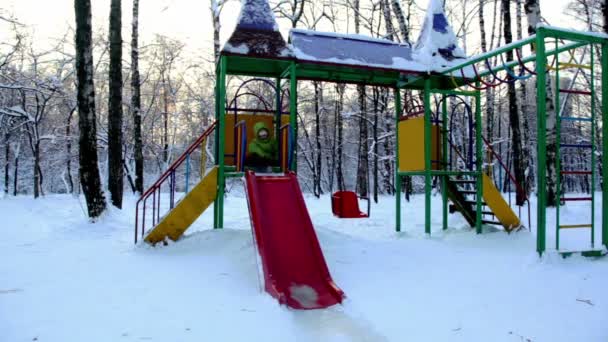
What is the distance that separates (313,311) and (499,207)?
5.86m

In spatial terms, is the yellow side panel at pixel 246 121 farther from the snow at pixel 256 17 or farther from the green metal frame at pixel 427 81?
the snow at pixel 256 17

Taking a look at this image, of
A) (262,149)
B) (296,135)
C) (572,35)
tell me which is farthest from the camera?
(262,149)

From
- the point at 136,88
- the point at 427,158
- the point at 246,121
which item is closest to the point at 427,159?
the point at 427,158

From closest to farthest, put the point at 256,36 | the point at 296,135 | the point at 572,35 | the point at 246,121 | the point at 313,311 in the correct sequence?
the point at 313,311 → the point at 572,35 → the point at 256,36 → the point at 296,135 → the point at 246,121

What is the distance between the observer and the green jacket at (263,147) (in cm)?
862

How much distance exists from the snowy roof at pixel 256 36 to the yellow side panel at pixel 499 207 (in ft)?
15.5

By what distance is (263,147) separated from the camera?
8672mm

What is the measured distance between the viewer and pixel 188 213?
24.4 feet

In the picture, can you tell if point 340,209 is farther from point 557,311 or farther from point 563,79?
point 563,79

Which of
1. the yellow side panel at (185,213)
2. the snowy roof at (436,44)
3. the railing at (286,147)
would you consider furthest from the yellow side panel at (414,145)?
the yellow side panel at (185,213)

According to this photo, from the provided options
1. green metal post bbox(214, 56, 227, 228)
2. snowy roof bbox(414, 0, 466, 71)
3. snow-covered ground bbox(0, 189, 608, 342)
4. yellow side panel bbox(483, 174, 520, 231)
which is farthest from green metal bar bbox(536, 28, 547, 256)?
green metal post bbox(214, 56, 227, 228)

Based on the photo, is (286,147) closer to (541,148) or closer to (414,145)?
(414,145)

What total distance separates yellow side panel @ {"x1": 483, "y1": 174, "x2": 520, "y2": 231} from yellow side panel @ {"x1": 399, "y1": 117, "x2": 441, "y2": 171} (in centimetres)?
114

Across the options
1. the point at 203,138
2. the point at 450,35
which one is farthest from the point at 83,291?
the point at 450,35
